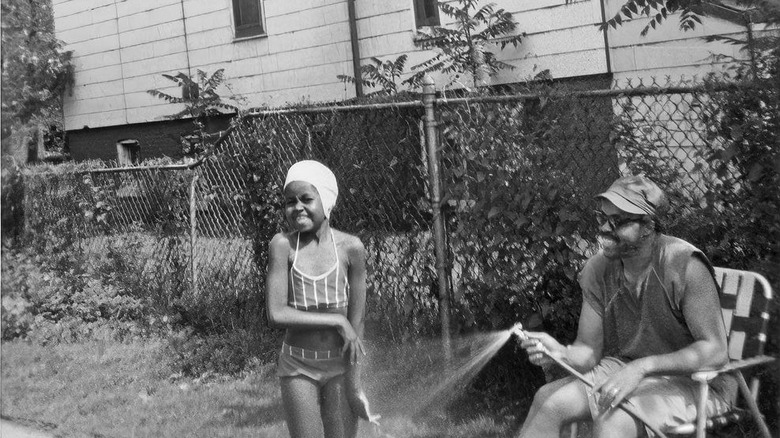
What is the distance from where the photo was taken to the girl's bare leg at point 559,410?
3434 millimetres

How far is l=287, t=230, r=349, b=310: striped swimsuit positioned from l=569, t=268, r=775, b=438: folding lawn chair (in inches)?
40.6

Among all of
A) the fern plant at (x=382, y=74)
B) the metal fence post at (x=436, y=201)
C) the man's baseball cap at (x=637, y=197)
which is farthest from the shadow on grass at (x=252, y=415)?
the fern plant at (x=382, y=74)

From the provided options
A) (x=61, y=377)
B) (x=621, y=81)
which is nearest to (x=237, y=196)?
(x=61, y=377)

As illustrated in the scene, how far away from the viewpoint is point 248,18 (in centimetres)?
1118

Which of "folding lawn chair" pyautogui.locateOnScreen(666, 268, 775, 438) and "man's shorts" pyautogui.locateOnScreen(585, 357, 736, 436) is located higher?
"folding lawn chair" pyautogui.locateOnScreen(666, 268, 775, 438)

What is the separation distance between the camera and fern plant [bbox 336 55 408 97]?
362 inches

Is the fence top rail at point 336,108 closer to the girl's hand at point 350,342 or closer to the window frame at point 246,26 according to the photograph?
the girl's hand at point 350,342

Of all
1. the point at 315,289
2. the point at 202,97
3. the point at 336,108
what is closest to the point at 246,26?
the point at 202,97

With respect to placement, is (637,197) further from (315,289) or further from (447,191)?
(447,191)

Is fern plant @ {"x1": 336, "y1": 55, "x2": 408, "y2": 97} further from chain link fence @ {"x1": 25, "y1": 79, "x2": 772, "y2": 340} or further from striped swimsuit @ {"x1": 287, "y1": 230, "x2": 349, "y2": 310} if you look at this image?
Result: striped swimsuit @ {"x1": 287, "y1": 230, "x2": 349, "y2": 310}

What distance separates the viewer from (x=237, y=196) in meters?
6.78

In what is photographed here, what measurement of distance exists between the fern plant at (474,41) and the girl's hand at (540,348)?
5.42 meters

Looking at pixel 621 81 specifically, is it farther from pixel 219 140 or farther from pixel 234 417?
pixel 234 417

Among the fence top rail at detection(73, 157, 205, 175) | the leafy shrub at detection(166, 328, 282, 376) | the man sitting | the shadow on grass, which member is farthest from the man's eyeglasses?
the fence top rail at detection(73, 157, 205, 175)
